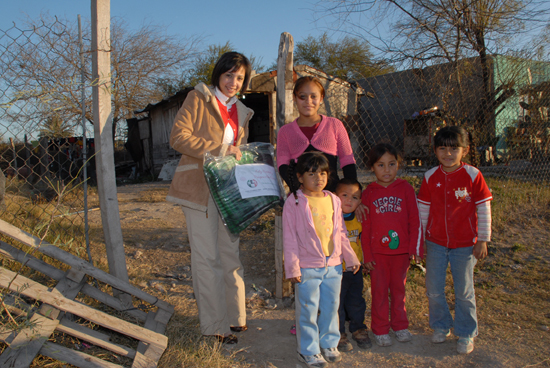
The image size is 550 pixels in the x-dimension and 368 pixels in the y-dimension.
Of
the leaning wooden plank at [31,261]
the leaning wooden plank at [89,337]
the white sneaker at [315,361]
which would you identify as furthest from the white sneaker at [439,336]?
the leaning wooden plank at [31,261]

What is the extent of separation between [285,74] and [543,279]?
3198 mm

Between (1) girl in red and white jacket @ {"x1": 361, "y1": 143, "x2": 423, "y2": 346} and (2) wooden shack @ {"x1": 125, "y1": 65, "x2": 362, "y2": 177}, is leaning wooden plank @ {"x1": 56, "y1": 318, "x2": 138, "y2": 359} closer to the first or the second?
(1) girl in red and white jacket @ {"x1": 361, "y1": 143, "x2": 423, "y2": 346}

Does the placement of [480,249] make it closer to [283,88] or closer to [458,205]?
[458,205]

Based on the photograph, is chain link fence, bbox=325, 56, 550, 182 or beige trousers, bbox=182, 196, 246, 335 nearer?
beige trousers, bbox=182, 196, 246, 335

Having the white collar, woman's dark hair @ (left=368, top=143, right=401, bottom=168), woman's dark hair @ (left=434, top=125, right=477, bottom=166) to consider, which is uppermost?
the white collar

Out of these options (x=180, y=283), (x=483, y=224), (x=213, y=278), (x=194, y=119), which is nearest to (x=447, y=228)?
(x=483, y=224)

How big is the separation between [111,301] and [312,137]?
178 cm

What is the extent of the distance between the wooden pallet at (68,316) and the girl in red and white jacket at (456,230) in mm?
1860

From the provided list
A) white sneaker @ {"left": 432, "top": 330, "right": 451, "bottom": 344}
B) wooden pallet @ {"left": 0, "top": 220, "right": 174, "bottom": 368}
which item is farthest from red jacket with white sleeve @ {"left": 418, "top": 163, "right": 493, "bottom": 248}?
wooden pallet @ {"left": 0, "top": 220, "right": 174, "bottom": 368}

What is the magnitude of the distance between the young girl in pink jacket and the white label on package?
0.19 m

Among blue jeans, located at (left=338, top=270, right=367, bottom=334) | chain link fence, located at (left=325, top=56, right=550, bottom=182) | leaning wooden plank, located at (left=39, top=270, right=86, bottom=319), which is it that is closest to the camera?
leaning wooden plank, located at (left=39, top=270, right=86, bottom=319)

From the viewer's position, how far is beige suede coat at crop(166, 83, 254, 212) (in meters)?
2.30

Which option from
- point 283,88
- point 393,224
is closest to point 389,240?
point 393,224

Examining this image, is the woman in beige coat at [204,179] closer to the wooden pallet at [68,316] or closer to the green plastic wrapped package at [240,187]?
the green plastic wrapped package at [240,187]
